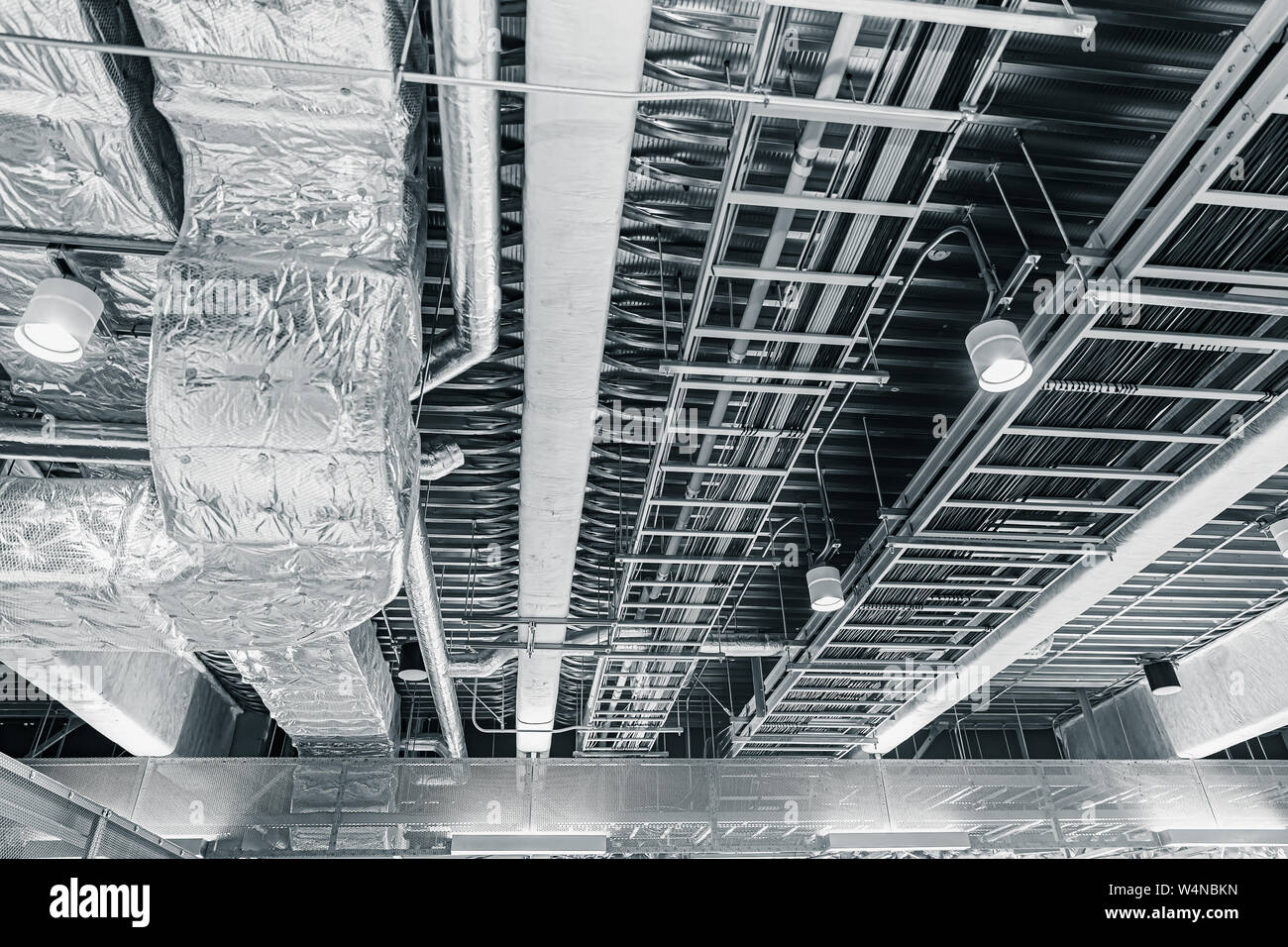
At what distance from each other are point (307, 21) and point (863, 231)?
6.53ft

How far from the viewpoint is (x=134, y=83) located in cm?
230

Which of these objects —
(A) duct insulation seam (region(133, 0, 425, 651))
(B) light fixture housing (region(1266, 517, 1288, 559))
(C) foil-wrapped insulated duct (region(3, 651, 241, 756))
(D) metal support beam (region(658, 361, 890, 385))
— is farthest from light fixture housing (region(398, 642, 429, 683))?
(B) light fixture housing (region(1266, 517, 1288, 559))

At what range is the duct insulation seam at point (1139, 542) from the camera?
4020 mm

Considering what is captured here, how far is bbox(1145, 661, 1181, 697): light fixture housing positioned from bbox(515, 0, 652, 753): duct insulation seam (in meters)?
6.27

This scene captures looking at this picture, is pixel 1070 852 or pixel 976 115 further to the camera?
pixel 1070 852

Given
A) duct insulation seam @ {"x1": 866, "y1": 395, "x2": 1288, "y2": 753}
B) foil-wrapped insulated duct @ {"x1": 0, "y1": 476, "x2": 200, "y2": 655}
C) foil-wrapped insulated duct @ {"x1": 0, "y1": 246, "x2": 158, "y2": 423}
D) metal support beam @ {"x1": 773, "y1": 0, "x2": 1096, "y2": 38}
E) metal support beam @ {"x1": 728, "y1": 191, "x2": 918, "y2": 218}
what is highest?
metal support beam @ {"x1": 728, "y1": 191, "x2": 918, "y2": 218}

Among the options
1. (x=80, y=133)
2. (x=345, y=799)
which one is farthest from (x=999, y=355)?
(x=345, y=799)

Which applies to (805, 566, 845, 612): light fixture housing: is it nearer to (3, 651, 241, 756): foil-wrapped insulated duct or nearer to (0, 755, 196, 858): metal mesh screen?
(0, 755, 196, 858): metal mesh screen

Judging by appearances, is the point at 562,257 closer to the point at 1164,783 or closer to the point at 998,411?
the point at 998,411

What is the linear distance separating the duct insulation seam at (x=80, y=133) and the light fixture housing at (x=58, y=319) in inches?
7.5

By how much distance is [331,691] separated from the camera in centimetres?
588

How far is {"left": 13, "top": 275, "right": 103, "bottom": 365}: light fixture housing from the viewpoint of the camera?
2539 millimetres

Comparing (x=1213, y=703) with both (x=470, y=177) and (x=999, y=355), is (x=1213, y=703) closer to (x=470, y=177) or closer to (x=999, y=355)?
(x=999, y=355)

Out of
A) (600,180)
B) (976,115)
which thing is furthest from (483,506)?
(976,115)
